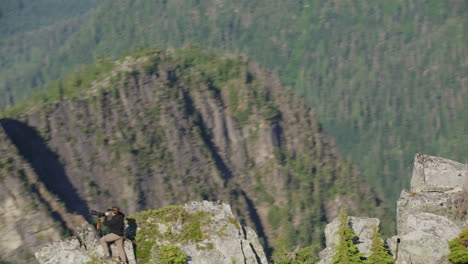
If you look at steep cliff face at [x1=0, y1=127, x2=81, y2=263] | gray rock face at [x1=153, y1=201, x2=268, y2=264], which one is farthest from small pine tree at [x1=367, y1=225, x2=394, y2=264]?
steep cliff face at [x1=0, y1=127, x2=81, y2=263]

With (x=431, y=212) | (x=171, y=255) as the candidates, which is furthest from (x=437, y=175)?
(x=171, y=255)

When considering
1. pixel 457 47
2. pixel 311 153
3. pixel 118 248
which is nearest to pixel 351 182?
pixel 311 153

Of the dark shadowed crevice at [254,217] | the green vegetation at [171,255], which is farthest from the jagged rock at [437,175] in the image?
the green vegetation at [171,255]

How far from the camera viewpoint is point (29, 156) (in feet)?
106

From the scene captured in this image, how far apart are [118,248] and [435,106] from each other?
6102 inches

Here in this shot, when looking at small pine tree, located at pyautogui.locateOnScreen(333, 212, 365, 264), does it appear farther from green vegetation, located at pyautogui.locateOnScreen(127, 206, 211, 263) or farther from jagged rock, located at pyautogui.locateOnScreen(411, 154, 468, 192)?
jagged rock, located at pyautogui.locateOnScreen(411, 154, 468, 192)

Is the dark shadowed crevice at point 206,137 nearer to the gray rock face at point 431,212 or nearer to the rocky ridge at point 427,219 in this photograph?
the gray rock face at point 431,212

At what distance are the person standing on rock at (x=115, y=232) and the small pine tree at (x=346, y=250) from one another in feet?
22.1

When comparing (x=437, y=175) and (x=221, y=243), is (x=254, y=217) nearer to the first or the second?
(x=437, y=175)

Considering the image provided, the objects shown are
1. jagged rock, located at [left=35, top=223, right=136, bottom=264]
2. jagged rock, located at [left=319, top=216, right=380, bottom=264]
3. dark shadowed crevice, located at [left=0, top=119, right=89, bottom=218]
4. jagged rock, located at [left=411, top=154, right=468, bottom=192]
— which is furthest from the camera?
dark shadowed crevice, located at [left=0, top=119, right=89, bottom=218]

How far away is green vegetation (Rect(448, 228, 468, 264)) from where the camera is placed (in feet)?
71.5

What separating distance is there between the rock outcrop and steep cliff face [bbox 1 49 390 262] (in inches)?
484

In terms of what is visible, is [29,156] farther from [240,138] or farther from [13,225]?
[240,138]

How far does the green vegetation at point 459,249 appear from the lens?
21.8 meters
